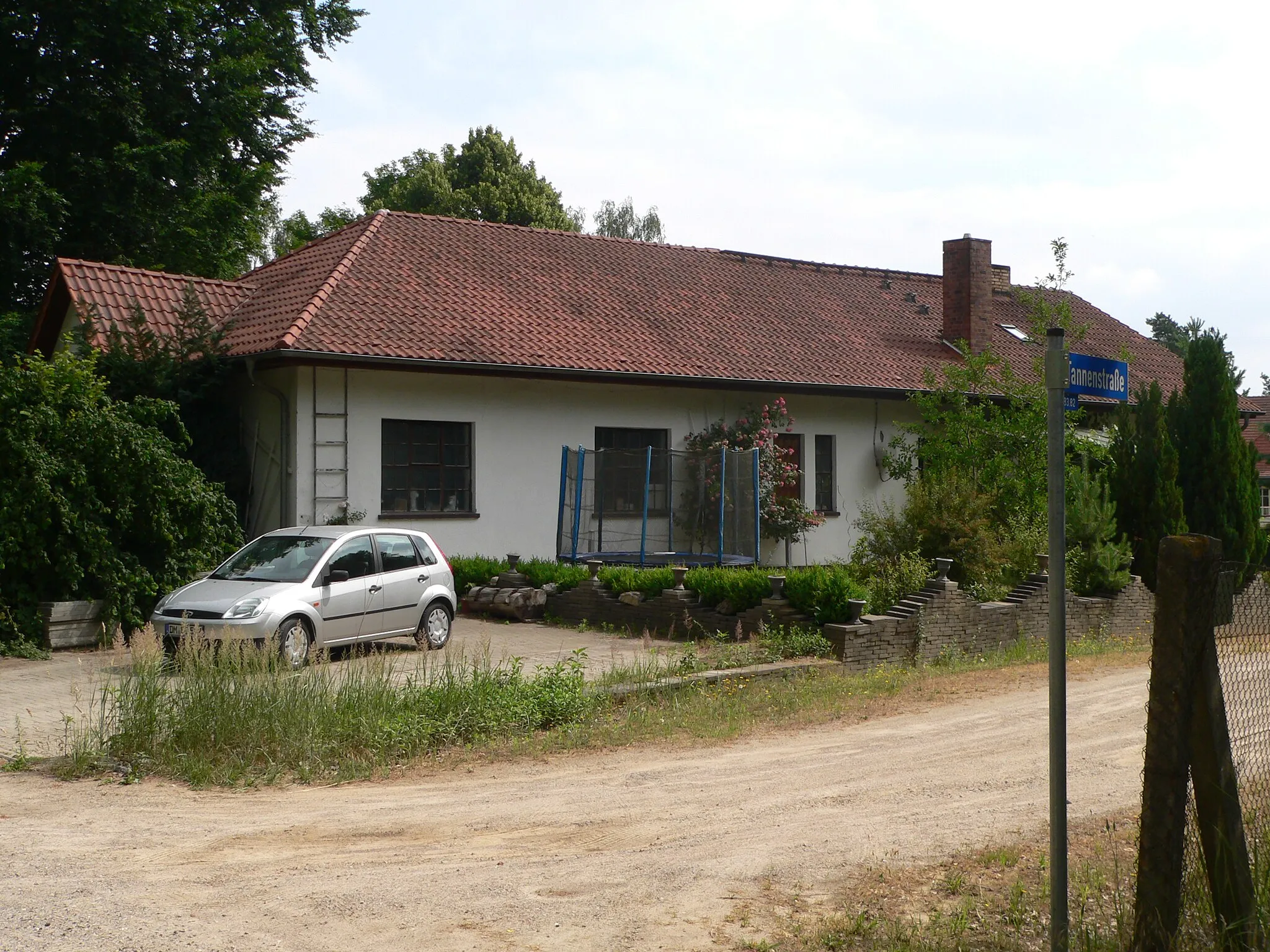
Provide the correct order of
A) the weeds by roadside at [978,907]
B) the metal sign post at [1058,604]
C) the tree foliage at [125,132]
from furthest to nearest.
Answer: the tree foliage at [125,132] < the weeds by roadside at [978,907] < the metal sign post at [1058,604]

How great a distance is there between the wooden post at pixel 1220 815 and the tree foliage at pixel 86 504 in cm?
1388

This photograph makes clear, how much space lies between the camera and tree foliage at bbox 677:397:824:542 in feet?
79.4

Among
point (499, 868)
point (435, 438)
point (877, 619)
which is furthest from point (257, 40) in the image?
point (499, 868)

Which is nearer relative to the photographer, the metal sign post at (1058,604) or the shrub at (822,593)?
the metal sign post at (1058,604)

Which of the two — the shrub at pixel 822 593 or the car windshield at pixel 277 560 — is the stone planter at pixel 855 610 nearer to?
the shrub at pixel 822 593

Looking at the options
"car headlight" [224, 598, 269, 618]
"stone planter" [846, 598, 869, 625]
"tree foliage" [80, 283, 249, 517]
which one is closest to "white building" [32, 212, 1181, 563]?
"tree foliage" [80, 283, 249, 517]

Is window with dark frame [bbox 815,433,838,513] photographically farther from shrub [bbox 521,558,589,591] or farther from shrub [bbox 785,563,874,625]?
shrub [bbox 785,563,874,625]

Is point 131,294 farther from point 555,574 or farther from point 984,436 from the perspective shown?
point 984,436

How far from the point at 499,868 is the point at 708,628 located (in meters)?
9.76

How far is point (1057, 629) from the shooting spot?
467cm

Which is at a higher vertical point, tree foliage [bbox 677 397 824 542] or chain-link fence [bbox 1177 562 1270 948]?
tree foliage [bbox 677 397 824 542]

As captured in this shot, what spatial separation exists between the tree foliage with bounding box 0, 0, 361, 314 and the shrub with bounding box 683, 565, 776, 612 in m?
17.6

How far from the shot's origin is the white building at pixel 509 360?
2055cm

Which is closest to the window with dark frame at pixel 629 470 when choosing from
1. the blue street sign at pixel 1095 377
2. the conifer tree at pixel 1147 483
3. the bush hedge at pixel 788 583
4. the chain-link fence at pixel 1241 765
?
the bush hedge at pixel 788 583
